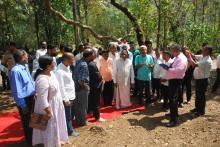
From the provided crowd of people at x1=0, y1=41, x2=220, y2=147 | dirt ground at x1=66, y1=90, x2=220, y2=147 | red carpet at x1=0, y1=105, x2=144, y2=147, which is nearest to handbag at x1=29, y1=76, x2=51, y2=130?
crowd of people at x1=0, y1=41, x2=220, y2=147

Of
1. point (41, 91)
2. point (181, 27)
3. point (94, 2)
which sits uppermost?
point (94, 2)

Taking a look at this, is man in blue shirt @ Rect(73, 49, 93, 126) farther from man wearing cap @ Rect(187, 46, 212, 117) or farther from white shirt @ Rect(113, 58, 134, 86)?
man wearing cap @ Rect(187, 46, 212, 117)

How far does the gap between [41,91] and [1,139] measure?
2426mm

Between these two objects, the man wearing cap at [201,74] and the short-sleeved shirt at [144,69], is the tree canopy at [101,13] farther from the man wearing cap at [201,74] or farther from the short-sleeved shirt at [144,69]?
the man wearing cap at [201,74]

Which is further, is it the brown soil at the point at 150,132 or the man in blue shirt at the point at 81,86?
the man in blue shirt at the point at 81,86

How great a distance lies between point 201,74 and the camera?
25.3 feet

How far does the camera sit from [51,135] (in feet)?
18.4

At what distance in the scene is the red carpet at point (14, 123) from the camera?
7035 mm

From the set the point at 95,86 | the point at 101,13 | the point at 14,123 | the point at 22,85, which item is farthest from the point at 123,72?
the point at 101,13

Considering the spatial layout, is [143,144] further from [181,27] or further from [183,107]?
[181,27]

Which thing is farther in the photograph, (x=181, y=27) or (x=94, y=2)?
(x=94, y=2)

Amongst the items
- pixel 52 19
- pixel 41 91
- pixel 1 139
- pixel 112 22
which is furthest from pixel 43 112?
pixel 112 22

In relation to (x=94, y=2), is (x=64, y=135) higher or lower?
lower

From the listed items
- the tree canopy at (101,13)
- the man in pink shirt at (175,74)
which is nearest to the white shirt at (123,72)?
the tree canopy at (101,13)
